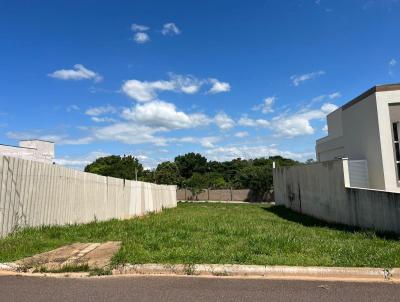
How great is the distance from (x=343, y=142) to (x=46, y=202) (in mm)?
15312

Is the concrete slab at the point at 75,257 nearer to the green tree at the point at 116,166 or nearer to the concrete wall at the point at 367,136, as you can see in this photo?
the concrete wall at the point at 367,136

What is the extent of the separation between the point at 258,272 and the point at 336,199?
10.6 metres

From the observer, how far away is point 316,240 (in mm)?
10180

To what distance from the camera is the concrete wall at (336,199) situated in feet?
39.9

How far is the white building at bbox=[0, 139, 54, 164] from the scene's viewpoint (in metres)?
29.1

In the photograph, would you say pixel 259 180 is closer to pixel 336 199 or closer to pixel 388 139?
pixel 336 199

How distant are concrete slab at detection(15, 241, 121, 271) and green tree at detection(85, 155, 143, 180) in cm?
7679

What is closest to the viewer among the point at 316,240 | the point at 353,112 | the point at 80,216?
the point at 316,240

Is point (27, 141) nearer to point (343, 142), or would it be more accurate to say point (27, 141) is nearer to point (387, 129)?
point (343, 142)

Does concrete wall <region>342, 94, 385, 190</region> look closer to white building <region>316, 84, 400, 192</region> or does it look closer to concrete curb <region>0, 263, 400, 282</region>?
white building <region>316, 84, 400, 192</region>

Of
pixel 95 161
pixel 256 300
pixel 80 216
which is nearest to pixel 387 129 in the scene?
pixel 80 216

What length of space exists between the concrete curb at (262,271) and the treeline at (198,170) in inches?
2045

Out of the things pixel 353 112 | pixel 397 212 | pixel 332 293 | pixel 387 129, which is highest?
pixel 353 112

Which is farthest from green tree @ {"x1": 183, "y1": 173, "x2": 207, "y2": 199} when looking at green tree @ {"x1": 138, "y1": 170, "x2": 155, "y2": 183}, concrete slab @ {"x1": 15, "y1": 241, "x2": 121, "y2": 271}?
concrete slab @ {"x1": 15, "y1": 241, "x2": 121, "y2": 271}
